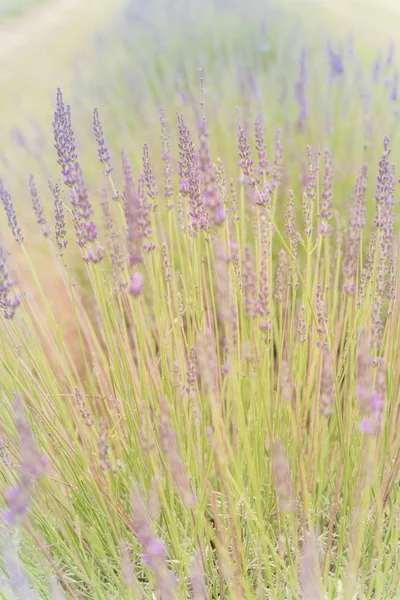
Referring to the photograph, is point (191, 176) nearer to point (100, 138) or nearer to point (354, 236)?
point (100, 138)

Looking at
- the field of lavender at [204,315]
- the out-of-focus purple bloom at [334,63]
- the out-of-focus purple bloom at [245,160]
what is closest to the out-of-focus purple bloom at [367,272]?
the field of lavender at [204,315]

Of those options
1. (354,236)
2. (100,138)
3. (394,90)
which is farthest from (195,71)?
(354,236)

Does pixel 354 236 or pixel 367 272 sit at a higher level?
pixel 367 272

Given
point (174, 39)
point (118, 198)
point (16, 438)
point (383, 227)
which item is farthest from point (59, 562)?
point (174, 39)

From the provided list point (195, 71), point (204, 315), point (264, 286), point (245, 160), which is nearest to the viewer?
point (264, 286)

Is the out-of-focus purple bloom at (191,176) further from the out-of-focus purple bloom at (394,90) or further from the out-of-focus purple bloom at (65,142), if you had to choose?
the out-of-focus purple bloom at (394,90)

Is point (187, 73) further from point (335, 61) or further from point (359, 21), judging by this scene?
point (359, 21)

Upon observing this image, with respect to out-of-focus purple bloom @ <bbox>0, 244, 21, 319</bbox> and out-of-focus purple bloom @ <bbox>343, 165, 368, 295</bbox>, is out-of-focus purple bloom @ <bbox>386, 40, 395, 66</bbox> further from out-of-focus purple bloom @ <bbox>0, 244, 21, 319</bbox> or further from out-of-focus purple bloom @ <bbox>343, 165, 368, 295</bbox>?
out-of-focus purple bloom @ <bbox>0, 244, 21, 319</bbox>
